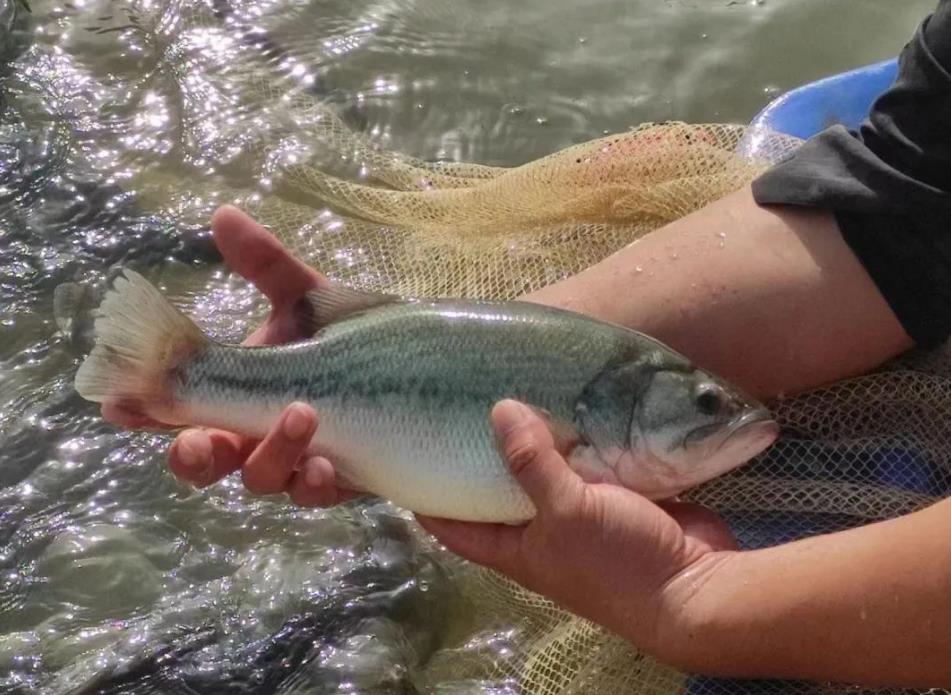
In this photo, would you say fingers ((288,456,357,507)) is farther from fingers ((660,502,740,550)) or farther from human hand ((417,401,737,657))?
fingers ((660,502,740,550))

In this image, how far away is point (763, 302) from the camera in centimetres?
270

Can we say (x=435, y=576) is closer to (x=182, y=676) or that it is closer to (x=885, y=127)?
(x=182, y=676)

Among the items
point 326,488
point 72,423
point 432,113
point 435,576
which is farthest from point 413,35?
point 326,488

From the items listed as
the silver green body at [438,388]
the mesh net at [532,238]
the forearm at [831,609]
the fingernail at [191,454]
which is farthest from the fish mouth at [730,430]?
the fingernail at [191,454]

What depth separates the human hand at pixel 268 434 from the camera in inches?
89.7

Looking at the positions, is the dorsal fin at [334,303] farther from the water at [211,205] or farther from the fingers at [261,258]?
the water at [211,205]

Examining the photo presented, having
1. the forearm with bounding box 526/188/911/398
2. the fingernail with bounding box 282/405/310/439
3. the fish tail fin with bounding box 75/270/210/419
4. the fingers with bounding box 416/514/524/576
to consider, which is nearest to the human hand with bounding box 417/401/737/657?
the fingers with bounding box 416/514/524/576

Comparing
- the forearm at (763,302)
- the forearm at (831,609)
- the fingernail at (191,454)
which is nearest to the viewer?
the forearm at (831,609)

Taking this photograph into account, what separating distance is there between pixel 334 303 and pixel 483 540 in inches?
26.4

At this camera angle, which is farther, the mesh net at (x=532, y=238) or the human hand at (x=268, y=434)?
the mesh net at (x=532, y=238)

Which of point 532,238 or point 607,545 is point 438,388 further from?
point 532,238

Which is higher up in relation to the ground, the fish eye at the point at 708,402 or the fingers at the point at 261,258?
the fingers at the point at 261,258

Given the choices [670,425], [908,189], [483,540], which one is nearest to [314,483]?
[483,540]

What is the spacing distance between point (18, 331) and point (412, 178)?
5.31 feet
